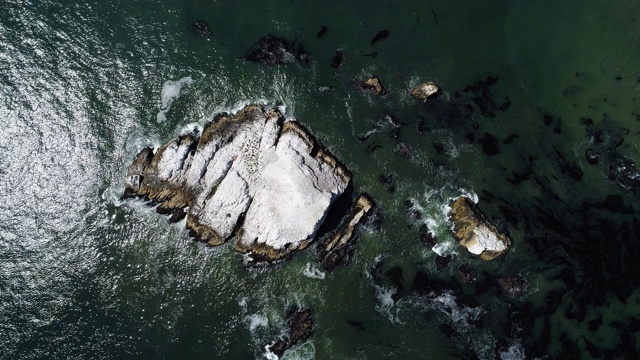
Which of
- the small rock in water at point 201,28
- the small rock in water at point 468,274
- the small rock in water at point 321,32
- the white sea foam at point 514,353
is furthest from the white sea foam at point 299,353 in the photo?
the small rock in water at point 201,28

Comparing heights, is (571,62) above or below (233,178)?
above

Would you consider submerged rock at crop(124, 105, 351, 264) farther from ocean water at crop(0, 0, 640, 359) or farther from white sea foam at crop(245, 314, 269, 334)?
white sea foam at crop(245, 314, 269, 334)

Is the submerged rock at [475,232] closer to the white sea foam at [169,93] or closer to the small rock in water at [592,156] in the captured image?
the small rock in water at [592,156]

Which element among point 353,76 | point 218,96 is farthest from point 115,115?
point 353,76

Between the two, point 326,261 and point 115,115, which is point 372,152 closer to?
point 326,261

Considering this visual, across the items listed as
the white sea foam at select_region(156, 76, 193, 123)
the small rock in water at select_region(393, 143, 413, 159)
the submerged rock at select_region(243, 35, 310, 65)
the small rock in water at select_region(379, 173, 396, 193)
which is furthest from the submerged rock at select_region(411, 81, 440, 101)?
the white sea foam at select_region(156, 76, 193, 123)

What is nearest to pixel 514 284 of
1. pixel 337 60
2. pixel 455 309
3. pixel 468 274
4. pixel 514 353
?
pixel 468 274

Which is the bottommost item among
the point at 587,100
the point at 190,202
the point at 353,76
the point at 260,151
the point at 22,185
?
the point at 22,185
